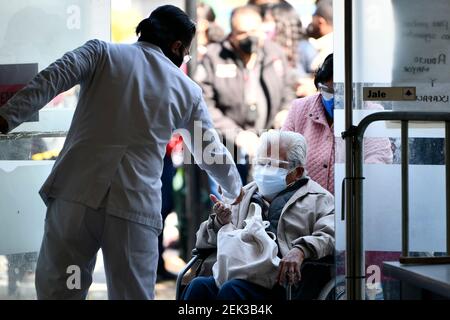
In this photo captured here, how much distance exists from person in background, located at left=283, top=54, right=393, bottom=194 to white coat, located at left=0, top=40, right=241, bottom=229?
98cm

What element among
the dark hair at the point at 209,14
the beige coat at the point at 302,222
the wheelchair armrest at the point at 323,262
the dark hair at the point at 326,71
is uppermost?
the dark hair at the point at 209,14

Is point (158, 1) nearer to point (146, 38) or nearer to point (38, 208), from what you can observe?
point (146, 38)

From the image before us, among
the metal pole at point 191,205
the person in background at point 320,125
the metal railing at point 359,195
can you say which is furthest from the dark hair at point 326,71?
the metal pole at point 191,205

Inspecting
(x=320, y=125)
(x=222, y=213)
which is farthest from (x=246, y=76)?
(x=222, y=213)

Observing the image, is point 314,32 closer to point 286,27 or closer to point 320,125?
point 320,125

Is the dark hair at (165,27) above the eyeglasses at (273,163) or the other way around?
above

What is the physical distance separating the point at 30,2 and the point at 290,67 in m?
2.15

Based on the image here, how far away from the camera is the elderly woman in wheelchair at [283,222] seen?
3.50 metres

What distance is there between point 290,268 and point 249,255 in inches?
9.0

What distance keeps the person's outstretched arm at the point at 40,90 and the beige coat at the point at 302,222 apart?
109 cm

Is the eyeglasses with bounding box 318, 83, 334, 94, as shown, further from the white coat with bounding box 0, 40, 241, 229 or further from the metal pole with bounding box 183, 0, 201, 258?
the metal pole with bounding box 183, 0, 201, 258

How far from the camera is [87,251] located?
10.3 feet

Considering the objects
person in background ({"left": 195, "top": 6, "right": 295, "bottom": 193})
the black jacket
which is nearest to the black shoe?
person in background ({"left": 195, "top": 6, "right": 295, "bottom": 193})

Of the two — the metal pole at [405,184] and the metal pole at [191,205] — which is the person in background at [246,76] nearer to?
the metal pole at [191,205]
